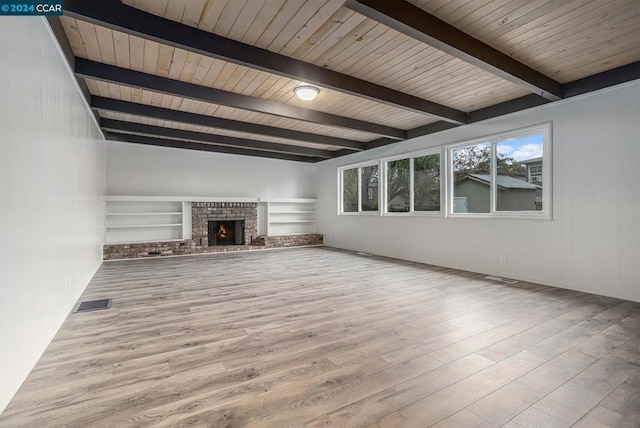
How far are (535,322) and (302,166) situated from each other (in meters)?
7.17

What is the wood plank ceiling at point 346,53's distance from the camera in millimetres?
2426

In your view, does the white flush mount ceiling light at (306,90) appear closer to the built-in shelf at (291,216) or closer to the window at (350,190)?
the window at (350,190)

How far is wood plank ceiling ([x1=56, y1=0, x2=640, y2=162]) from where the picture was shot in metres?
2.43

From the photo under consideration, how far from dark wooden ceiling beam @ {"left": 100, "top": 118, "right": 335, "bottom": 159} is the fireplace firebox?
2188 millimetres

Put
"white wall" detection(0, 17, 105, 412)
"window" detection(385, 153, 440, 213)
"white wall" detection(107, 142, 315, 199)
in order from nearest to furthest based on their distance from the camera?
1. "white wall" detection(0, 17, 105, 412)
2. "window" detection(385, 153, 440, 213)
3. "white wall" detection(107, 142, 315, 199)

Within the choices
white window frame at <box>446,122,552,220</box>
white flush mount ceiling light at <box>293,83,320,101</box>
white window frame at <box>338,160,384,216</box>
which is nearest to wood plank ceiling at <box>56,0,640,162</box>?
white flush mount ceiling light at <box>293,83,320,101</box>

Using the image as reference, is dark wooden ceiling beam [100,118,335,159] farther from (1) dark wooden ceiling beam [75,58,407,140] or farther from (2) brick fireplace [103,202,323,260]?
(1) dark wooden ceiling beam [75,58,407,140]

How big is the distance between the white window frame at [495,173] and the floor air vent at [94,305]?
514 cm

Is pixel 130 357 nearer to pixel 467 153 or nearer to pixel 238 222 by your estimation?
pixel 467 153

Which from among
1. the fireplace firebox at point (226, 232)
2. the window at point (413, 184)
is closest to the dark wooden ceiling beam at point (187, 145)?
the fireplace firebox at point (226, 232)

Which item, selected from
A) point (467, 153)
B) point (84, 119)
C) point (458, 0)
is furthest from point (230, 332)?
point (467, 153)

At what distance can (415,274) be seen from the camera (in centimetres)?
492

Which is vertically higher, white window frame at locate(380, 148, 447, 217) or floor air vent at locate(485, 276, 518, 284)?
white window frame at locate(380, 148, 447, 217)

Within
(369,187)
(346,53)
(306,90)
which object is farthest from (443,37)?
(369,187)
